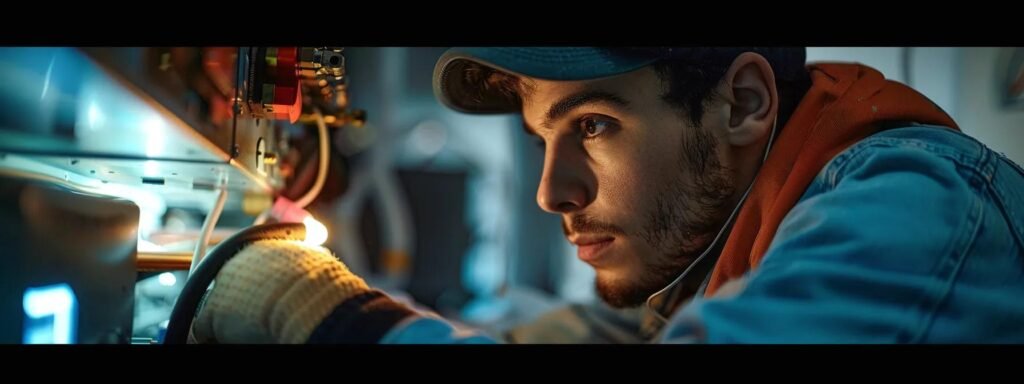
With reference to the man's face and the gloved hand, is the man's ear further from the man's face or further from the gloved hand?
the gloved hand

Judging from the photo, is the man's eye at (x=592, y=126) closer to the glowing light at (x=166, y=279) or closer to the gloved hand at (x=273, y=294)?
the gloved hand at (x=273, y=294)

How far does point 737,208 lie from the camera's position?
0.90 metres

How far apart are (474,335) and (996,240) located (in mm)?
524

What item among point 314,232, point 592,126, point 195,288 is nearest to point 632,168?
point 592,126

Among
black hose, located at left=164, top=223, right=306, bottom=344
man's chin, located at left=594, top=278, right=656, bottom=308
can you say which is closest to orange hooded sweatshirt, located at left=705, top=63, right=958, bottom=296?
man's chin, located at left=594, top=278, right=656, bottom=308

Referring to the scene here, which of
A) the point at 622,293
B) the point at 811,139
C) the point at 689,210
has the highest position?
the point at 811,139

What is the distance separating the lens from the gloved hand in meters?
0.70

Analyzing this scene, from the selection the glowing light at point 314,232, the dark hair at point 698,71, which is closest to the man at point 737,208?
the dark hair at point 698,71

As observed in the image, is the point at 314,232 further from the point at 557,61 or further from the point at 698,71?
the point at 698,71

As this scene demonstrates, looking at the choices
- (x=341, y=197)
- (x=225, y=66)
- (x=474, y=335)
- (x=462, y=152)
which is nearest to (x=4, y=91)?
(x=225, y=66)

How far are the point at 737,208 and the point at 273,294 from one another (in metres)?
0.57
